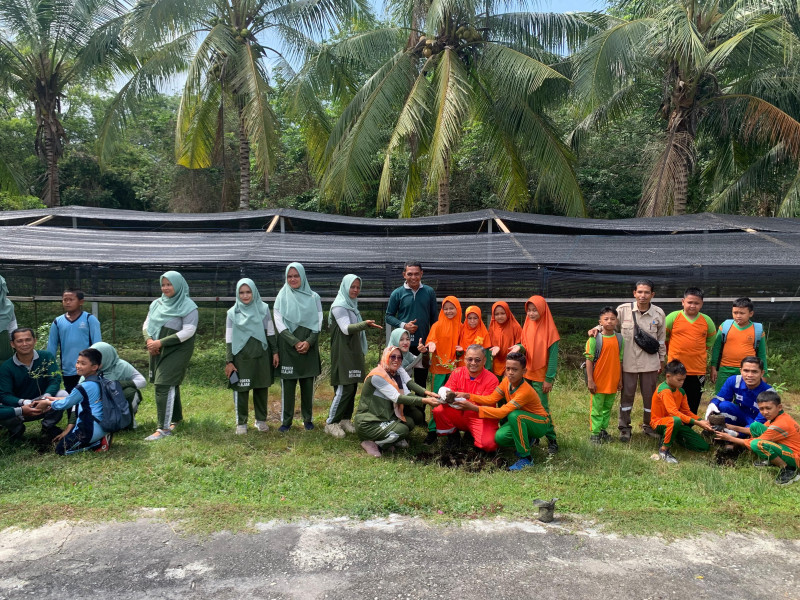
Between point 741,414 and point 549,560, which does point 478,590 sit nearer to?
point 549,560

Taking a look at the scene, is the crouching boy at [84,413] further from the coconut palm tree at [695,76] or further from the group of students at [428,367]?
the coconut palm tree at [695,76]

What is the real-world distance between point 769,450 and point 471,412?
2106 mm

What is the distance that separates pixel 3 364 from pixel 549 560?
14.0ft

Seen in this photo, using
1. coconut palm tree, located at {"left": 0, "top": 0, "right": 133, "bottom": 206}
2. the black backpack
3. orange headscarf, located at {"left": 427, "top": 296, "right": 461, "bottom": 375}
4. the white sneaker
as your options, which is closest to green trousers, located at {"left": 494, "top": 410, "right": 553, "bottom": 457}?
orange headscarf, located at {"left": 427, "top": 296, "right": 461, "bottom": 375}

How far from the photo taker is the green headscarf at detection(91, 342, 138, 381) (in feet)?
16.0

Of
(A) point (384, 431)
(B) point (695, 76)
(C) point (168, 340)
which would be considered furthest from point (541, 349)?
(B) point (695, 76)

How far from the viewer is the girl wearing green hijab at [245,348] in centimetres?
512

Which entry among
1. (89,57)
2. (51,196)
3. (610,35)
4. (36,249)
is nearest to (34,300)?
(36,249)

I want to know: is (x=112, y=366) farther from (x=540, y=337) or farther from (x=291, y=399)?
(x=540, y=337)

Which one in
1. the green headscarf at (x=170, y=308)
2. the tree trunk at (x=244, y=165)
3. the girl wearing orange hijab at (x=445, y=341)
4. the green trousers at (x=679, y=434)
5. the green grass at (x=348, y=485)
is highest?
the tree trunk at (x=244, y=165)

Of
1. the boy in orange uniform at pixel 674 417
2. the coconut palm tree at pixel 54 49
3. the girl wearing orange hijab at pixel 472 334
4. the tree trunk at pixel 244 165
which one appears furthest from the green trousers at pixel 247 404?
the coconut palm tree at pixel 54 49

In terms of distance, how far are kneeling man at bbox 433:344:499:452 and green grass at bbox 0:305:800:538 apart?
0.28m

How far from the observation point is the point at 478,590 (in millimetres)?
2934

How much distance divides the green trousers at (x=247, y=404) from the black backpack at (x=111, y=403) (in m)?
0.85
